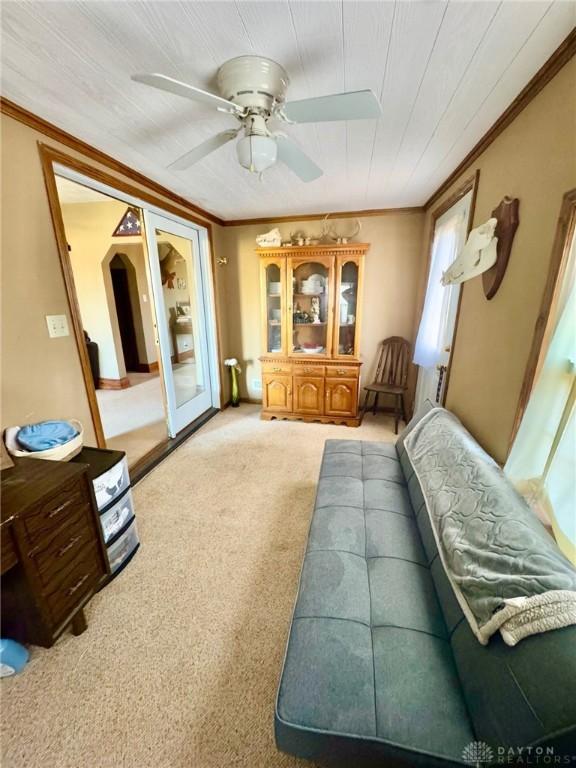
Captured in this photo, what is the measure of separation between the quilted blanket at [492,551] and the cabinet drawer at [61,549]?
1520 mm

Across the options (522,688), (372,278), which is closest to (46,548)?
(522,688)

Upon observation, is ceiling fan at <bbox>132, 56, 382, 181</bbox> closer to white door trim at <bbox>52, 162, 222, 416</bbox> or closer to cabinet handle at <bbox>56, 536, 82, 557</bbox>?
white door trim at <bbox>52, 162, 222, 416</bbox>

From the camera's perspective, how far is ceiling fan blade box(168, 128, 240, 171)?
1318 millimetres

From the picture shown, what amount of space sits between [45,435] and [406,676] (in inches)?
73.6

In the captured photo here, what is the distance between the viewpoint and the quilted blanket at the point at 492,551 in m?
0.74

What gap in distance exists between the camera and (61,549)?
1225 mm

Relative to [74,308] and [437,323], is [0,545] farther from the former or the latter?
[437,323]

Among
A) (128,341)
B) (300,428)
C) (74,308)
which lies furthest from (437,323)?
(128,341)

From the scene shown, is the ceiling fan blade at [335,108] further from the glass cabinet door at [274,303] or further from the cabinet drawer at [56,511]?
the glass cabinet door at [274,303]

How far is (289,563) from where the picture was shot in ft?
5.46

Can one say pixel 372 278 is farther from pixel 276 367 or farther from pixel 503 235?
pixel 503 235

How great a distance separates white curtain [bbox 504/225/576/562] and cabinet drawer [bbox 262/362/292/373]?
241cm

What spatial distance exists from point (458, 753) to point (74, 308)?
97.7 inches

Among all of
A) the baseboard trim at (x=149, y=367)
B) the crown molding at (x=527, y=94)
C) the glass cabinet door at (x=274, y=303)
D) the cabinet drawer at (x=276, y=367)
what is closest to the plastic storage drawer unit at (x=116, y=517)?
the cabinet drawer at (x=276, y=367)
